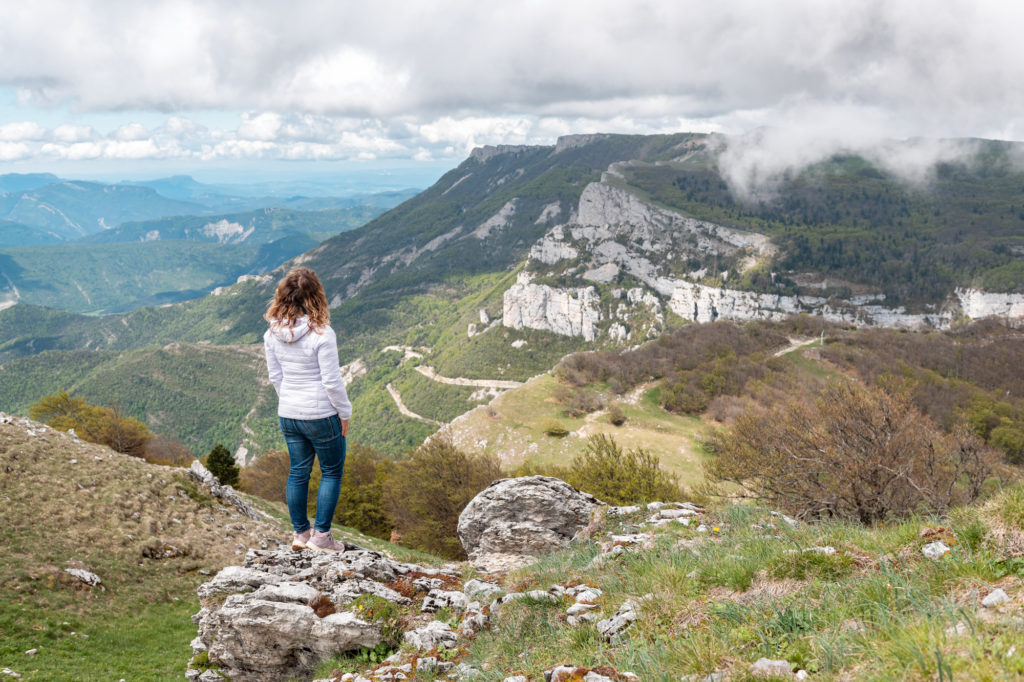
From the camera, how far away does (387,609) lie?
23.3 feet

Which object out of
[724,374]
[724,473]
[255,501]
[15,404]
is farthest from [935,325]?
[15,404]

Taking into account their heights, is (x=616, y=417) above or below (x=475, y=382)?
above

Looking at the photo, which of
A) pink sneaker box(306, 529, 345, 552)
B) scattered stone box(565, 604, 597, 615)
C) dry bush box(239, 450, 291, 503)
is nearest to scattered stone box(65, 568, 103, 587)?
pink sneaker box(306, 529, 345, 552)

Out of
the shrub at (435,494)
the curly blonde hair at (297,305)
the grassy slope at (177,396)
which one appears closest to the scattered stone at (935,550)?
the curly blonde hair at (297,305)

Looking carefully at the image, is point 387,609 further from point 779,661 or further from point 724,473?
point 724,473

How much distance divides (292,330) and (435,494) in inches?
991

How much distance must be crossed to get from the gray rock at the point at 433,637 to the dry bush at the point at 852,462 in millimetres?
7870

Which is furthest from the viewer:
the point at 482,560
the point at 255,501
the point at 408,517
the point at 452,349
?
the point at 452,349

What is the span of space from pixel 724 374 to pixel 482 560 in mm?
59520

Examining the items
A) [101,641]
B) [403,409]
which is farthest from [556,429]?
[403,409]

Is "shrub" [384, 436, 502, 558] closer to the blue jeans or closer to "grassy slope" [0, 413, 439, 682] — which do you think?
"grassy slope" [0, 413, 439, 682]

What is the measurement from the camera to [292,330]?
758 cm

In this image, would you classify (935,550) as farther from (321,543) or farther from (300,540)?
(300,540)

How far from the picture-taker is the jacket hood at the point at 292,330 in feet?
24.8
